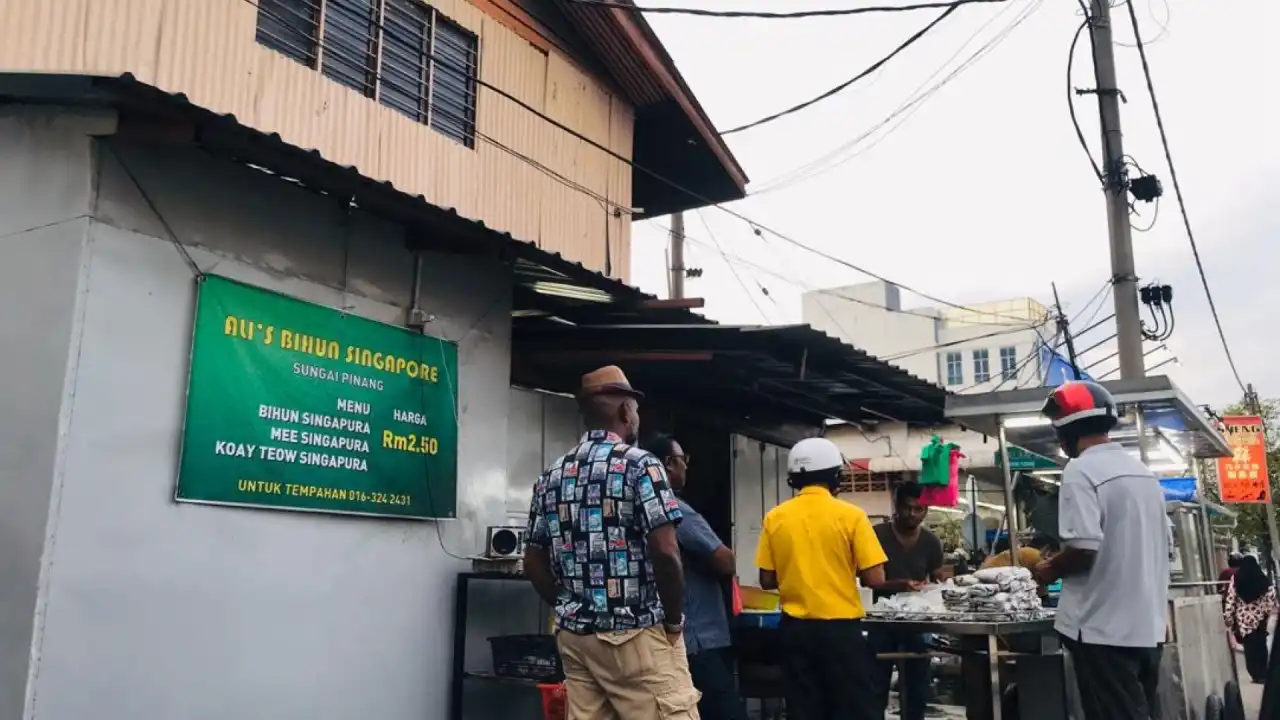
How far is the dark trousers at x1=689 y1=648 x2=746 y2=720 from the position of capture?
16.8 feet

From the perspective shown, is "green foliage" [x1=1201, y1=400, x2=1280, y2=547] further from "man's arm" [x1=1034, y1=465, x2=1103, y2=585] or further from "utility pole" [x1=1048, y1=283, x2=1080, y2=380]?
"man's arm" [x1=1034, y1=465, x2=1103, y2=585]

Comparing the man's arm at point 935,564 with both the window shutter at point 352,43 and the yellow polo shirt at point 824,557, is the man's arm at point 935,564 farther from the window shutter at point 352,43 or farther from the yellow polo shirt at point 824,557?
the window shutter at point 352,43

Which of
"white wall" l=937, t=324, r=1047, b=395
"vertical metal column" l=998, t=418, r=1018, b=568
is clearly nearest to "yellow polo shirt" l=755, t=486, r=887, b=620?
"vertical metal column" l=998, t=418, r=1018, b=568

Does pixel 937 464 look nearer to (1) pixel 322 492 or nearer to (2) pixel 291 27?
(1) pixel 322 492

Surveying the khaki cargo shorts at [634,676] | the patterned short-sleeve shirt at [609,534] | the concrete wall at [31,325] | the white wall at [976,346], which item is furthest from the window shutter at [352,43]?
the white wall at [976,346]

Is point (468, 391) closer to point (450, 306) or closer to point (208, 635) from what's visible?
point (450, 306)

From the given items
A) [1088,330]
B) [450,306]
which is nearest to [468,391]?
[450,306]

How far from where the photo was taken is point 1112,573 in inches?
173

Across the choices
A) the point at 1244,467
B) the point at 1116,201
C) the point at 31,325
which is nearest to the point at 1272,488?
the point at 1244,467

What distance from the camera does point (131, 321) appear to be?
454 cm

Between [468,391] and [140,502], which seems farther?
[468,391]

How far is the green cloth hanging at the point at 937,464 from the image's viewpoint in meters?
9.25

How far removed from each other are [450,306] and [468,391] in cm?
58

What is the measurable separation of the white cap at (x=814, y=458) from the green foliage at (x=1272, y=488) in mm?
26486
